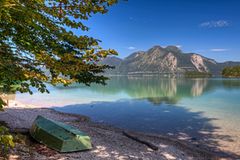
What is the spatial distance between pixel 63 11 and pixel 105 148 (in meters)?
10.3

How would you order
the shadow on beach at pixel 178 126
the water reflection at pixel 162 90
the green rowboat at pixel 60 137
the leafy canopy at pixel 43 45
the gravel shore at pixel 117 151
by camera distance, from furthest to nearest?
the water reflection at pixel 162 90
the shadow on beach at pixel 178 126
the green rowboat at pixel 60 137
the gravel shore at pixel 117 151
the leafy canopy at pixel 43 45

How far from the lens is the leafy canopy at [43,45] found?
630 cm

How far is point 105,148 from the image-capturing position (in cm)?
1540

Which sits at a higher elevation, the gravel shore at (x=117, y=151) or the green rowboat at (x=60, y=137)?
the green rowboat at (x=60, y=137)

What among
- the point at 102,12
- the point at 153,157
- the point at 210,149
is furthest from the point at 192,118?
the point at 102,12

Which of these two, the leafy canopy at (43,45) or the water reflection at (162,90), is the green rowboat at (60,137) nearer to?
the leafy canopy at (43,45)

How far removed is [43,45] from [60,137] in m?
7.45

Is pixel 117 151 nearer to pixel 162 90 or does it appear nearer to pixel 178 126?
pixel 178 126

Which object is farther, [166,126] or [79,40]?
[166,126]

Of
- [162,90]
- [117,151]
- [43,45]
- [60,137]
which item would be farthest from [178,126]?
[162,90]

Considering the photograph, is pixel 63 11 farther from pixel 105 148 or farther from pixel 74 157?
pixel 105 148

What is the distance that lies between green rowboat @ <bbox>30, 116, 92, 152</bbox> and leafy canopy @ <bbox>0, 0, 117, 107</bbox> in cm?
602

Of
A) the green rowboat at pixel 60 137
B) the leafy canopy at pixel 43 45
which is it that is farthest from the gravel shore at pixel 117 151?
the leafy canopy at pixel 43 45

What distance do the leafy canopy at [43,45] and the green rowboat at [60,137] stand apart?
6.02 meters
